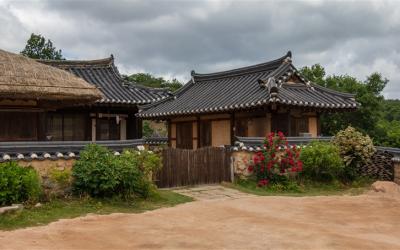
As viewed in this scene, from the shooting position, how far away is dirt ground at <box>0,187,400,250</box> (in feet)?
25.0

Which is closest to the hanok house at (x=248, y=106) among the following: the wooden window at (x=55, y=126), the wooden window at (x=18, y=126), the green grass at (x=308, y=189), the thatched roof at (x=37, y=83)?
the green grass at (x=308, y=189)

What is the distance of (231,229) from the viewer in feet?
29.1

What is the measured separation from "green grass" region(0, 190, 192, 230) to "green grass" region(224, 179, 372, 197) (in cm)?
283

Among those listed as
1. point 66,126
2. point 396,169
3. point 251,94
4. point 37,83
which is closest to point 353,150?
point 396,169

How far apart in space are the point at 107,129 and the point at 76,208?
33.3 ft

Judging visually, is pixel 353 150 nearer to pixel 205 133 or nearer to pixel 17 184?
pixel 205 133

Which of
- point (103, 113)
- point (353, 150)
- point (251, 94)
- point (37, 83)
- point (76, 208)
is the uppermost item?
point (251, 94)

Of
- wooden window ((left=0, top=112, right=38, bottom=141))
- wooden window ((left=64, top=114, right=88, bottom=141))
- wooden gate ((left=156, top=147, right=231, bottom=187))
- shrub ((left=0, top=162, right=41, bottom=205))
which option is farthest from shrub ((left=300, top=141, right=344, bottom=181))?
wooden window ((left=64, top=114, right=88, bottom=141))

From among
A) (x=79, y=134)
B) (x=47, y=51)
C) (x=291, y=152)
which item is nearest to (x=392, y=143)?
(x=291, y=152)

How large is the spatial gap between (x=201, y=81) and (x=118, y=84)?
587 cm

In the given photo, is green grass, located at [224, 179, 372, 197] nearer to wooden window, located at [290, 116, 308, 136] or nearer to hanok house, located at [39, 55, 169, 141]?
wooden window, located at [290, 116, 308, 136]

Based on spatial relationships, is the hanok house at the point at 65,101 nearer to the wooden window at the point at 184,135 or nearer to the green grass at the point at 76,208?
the wooden window at the point at 184,135

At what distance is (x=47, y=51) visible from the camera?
113ft

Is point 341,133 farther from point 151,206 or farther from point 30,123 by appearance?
point 30,123
